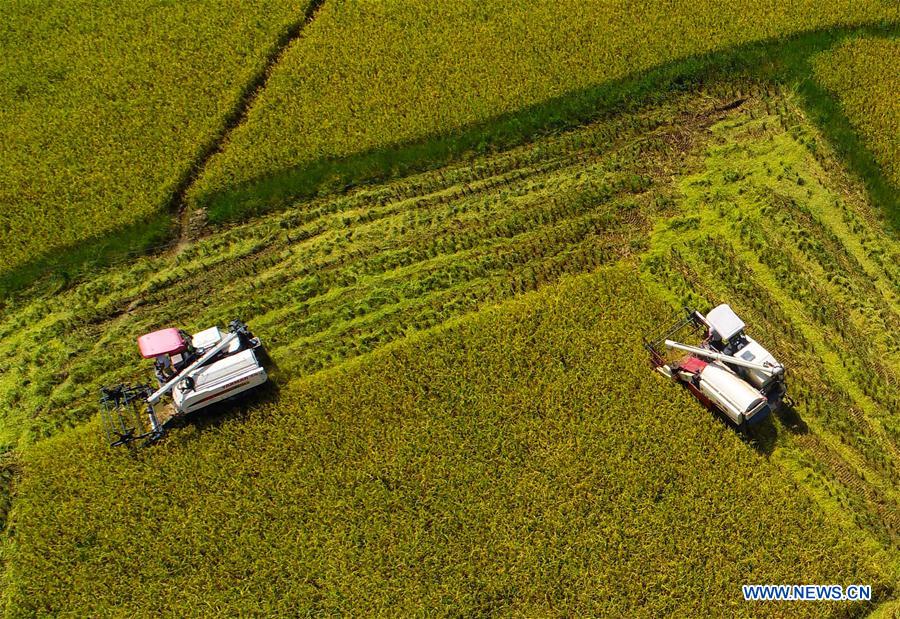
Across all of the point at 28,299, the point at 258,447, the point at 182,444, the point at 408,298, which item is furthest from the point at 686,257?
the point at 28,299

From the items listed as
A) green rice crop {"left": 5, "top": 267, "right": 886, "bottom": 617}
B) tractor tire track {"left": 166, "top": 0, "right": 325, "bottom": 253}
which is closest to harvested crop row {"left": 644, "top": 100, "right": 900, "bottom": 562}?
green rice crop {"left": 5, "top": 267, "right": 886, "bottom": 617}

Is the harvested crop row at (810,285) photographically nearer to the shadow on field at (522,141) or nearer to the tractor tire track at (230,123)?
the shadow on field at (522,141)

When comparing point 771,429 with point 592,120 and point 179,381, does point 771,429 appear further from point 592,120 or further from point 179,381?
point 179,381

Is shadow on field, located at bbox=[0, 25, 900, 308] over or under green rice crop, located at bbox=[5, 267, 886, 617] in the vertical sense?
over

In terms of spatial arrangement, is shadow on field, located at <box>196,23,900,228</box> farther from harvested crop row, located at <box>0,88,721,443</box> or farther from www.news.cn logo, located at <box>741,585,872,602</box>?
www.news.cn logo, located at <box>741,585,872,602</box>

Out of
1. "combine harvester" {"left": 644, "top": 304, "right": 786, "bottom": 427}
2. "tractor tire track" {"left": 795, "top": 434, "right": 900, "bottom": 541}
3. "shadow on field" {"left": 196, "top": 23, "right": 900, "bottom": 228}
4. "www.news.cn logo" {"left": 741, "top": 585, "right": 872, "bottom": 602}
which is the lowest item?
"www.news.cn logo" {"left": 741, "top": 585, "right": 872, "bottom": 602}

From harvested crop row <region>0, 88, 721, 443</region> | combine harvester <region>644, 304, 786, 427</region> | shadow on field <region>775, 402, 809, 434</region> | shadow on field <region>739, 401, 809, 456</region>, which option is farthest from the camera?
harvested crop row <region>0, 88, 721, 443</region>

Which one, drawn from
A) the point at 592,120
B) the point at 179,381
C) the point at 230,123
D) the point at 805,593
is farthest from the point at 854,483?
the point at 230,123
